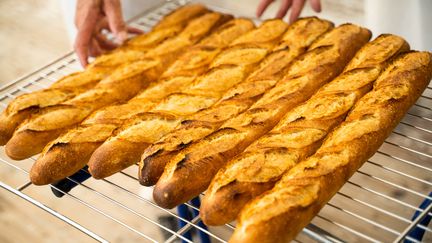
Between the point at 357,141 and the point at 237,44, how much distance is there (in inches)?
23.6

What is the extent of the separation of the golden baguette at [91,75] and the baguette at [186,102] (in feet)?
0.88

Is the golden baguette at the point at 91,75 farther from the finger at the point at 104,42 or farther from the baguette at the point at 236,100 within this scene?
the baguette at the point at 236,100

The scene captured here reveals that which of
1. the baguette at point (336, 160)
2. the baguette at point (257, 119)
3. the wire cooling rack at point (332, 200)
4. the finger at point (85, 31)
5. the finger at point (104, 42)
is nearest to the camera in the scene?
the baguette at point (336, 160)

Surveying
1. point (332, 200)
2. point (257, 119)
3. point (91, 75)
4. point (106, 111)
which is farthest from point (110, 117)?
point (332, 200)

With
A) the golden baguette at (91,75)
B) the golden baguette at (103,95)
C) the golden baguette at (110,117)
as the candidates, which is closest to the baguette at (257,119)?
the golden baguette at (110,117)

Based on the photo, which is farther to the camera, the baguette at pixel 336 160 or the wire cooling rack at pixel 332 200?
the wire cooling rack at pixel 332 200

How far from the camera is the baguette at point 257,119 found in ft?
4.08

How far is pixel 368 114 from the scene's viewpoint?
134 centimetres

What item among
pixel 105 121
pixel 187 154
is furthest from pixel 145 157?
pixel 105 121

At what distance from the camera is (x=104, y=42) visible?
1958mm

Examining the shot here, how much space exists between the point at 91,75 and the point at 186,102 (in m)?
0.37

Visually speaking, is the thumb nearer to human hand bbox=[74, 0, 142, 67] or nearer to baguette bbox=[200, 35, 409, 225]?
human hand bbox=[74, 0, 142, 67]

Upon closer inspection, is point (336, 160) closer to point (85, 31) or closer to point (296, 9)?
point (296, 9)

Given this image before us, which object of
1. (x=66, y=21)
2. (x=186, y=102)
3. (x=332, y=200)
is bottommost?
(x=332, y=200)
